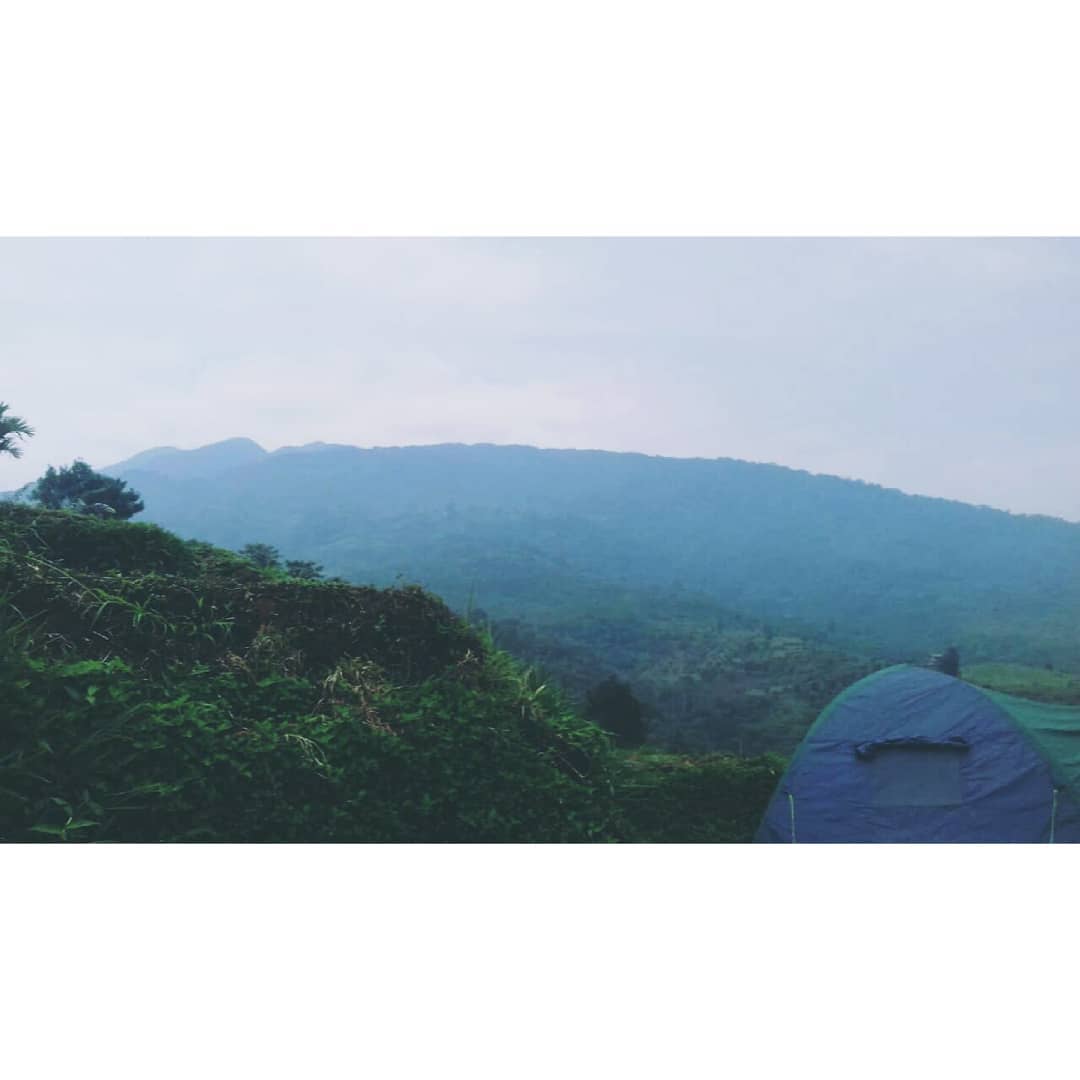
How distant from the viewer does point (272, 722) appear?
389cm

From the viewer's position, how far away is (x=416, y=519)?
20.1 ft

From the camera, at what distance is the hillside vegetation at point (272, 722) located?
139 inches

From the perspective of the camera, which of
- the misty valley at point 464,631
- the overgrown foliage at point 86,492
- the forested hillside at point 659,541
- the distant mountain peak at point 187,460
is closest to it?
the misty valley at point 464,631

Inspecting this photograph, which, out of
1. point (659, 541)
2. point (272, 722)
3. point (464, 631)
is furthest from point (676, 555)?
point (272, 722)

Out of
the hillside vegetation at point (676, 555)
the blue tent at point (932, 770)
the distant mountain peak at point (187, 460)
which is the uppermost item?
the distant mountain peak at point (187, 460)

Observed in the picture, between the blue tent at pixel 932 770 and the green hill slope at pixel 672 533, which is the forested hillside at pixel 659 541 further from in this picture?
the blue tent at pixel 932 770

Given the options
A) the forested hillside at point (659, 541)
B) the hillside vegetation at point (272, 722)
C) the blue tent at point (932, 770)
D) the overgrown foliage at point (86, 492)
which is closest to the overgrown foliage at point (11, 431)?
the overgrown foliage at point (86, 492)

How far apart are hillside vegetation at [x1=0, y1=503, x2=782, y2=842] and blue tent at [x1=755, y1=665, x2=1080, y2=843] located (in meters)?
0.70

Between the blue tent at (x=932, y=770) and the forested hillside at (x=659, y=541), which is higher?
the forested hillside at (x=659, y=541)

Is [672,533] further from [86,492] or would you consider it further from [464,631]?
[86,492]

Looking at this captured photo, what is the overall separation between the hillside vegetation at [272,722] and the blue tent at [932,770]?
0.70m

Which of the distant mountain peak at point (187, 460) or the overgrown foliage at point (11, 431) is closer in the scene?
the overgrown foliage at point (11, 431)

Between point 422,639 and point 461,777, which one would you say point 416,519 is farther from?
point 461,777

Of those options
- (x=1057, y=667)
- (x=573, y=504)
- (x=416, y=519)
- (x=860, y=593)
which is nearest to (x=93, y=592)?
(x=416, y=519)
